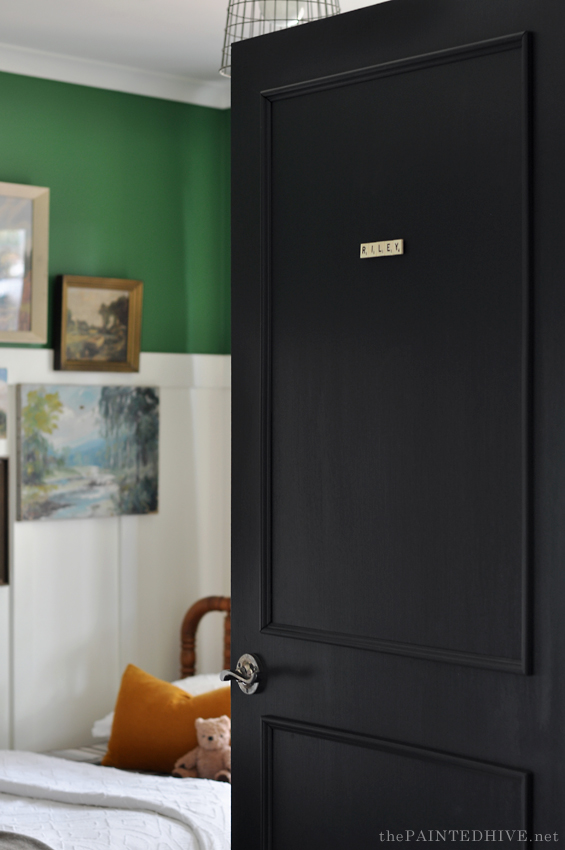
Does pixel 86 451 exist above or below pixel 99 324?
below

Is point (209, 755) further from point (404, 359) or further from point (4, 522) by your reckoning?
point (404, 359)

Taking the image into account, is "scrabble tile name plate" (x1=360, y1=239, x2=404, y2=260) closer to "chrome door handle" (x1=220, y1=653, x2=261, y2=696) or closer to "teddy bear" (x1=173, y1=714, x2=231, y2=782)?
"chrome door handle" (x1=220, y1=653, x2=261, y2=696)

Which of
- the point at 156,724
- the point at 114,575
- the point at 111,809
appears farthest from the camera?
the point at 114,575

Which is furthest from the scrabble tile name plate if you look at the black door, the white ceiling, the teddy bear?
the teddy bear

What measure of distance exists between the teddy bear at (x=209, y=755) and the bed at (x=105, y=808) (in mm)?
82

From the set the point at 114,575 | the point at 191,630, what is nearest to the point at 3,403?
the point at 114,575

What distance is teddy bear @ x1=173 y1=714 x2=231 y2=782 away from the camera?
275cm

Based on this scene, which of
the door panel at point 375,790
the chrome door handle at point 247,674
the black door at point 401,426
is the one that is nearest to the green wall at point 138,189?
the black door at point 401,426

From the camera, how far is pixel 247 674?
1865mm

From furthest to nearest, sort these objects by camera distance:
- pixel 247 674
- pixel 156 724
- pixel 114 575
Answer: pixel 114 575 → pixel 156 724 → pixel 247 674

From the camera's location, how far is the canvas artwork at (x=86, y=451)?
3238 millimetres

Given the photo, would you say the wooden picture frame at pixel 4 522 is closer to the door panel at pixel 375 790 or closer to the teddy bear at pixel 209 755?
the teddy bear at pixel 209 755

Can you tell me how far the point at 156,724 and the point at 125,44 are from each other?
216 centimetres

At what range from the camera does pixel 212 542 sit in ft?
12.2
